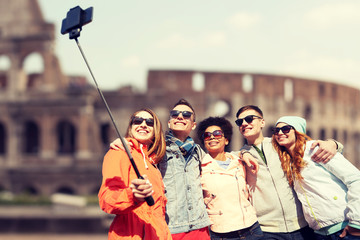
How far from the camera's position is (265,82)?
26.2m

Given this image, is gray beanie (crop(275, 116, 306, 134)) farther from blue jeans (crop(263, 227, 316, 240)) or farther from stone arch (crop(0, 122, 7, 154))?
stone arch (crop(0, 122, 7, 154))

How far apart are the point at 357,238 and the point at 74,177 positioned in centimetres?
2022

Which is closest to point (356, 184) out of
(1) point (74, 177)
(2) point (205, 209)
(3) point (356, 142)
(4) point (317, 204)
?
(4) point (317, 204)

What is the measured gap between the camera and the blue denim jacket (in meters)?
3.61

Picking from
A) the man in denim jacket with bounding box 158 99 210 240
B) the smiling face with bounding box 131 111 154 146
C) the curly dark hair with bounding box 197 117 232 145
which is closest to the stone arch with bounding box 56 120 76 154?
the curly dark hair with bounding box 197 117 232 145

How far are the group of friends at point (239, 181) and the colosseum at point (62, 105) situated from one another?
18.9 metres

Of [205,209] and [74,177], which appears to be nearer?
[205,209]

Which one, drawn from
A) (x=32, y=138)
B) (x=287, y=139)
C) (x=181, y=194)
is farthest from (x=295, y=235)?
(x=32, y=138)

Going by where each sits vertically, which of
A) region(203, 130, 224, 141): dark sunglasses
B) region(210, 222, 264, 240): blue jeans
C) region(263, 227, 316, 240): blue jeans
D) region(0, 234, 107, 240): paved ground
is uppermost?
region(203, 130, 224, 141): dark sunglasses

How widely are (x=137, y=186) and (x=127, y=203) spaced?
0.16m

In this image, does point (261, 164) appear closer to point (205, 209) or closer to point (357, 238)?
point (205, 209)

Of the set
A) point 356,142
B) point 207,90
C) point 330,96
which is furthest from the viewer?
point 356,142

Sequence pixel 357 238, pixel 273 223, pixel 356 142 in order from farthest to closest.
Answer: pixel 356 142 → pixel 273 223 → pixel 357 238

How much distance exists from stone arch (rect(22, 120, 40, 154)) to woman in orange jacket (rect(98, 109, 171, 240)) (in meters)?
21.6
